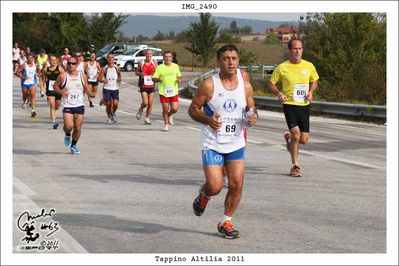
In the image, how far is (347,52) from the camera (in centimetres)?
2789

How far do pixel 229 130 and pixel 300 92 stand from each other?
14.5ft

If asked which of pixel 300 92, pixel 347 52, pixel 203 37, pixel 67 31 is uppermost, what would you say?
pixel 67 31

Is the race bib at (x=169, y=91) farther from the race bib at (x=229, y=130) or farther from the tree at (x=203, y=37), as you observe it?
the tree at (x=203, y=37)

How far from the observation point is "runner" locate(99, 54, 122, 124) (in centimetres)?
2070

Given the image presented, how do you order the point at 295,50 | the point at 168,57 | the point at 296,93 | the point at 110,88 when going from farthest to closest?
the point at 110,88
the point at 168,57
the point at 296,93
the point at 295,50

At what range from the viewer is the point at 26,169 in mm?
12344

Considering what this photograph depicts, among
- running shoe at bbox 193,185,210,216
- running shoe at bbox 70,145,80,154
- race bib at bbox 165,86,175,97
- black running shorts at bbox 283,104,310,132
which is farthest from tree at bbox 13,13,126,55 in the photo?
running shoe at bbox 193,185,210,216

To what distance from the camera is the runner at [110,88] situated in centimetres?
2070

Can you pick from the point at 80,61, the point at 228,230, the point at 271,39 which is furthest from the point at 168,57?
the point at 271,39

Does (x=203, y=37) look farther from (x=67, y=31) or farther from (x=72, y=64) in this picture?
(x=72, y=64)

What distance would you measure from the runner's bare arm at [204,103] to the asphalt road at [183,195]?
1.15 m

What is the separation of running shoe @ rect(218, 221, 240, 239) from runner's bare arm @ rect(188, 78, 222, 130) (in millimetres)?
970

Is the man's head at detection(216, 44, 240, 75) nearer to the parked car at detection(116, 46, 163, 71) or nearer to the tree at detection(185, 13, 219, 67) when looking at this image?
the tree at detection(185, 13, 219, 67)

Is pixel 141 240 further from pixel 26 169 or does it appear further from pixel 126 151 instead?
pixel 126 151
